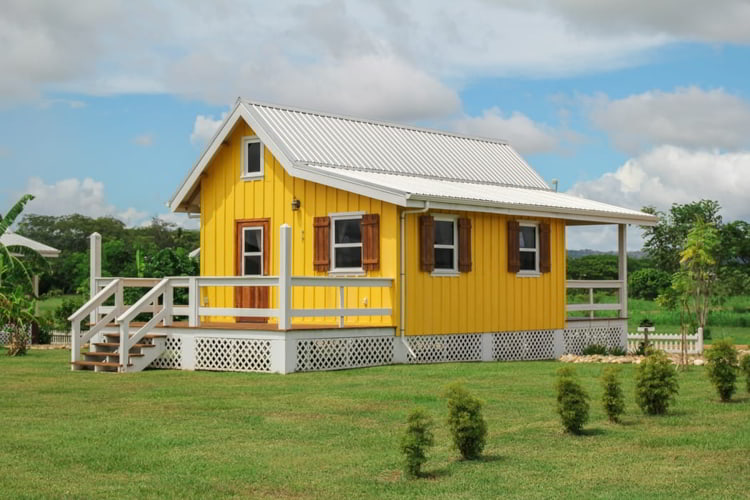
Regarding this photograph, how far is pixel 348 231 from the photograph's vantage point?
886 inches

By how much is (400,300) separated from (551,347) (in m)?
5.85

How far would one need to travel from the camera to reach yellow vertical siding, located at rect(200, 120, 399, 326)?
71.6ft

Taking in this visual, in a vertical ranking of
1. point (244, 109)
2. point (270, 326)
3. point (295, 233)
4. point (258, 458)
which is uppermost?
point (244, 109)

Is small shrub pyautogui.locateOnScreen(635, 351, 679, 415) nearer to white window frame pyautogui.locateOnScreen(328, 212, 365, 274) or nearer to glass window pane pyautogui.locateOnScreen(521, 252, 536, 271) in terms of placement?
white window frame pyautogui.locateOnScreen(328, 212, 365, 274)

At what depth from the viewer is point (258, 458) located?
10.6 metres

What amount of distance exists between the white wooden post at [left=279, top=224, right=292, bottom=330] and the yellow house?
0.02 metres

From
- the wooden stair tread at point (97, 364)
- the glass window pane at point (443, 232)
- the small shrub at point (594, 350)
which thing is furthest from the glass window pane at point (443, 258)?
the wooden stair tread at point (97, 364)

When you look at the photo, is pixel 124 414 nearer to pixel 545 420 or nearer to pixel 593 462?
pixel 545 420

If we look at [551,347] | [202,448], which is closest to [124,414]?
[202,448]

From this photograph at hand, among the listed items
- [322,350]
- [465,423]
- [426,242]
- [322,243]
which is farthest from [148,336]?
[465,423]

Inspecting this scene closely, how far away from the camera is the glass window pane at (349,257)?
22.4 meters

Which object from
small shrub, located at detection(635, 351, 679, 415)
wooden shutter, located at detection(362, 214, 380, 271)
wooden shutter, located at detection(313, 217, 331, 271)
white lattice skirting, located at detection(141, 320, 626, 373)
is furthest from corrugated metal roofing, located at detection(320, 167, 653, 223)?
small shrub, located at detection(635, 351, 679, 415)

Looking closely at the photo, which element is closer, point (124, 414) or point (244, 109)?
point (124, 414)

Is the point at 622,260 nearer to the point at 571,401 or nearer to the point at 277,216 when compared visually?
the point at 277,216
